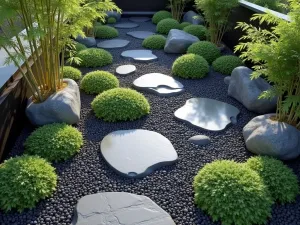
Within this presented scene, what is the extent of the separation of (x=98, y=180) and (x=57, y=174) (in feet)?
1.43

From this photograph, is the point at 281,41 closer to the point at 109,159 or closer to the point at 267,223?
the point at 267,223

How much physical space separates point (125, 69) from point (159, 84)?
964 millimetres

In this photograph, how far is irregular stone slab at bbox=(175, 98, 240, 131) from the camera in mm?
3793

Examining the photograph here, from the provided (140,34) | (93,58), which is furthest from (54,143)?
(140,34)

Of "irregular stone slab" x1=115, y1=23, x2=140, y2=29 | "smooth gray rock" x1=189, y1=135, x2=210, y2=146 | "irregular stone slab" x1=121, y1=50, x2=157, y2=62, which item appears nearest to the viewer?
"smooth gray rock" x1=189, y1=135, x2=210, y2=146

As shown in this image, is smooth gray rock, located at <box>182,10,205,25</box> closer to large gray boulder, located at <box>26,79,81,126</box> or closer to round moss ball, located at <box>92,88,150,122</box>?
round moss ball, located at <box>92,88,150,122</box>

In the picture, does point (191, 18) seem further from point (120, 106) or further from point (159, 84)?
point (120, 106)

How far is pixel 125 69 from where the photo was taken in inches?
217

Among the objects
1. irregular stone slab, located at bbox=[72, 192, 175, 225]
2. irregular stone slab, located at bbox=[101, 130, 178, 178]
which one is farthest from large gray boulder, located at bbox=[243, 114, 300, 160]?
irregular stone slab, located at bbox=[72, 192, 175, 225]

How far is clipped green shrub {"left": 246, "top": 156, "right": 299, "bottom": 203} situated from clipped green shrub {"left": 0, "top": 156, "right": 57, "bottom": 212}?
197 centimetres

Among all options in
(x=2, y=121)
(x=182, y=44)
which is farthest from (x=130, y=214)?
(x=182, y=44)

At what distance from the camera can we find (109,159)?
10.2 ft

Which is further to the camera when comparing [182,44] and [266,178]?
[182,44]

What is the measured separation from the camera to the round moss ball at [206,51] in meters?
5.79
